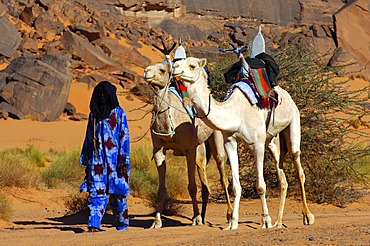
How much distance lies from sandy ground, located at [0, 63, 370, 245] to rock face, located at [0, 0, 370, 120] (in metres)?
12.6

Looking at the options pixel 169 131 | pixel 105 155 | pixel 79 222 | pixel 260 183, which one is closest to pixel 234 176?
pixel 260 183

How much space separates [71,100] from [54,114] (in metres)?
3.13

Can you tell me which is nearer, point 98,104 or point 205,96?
point 205,96

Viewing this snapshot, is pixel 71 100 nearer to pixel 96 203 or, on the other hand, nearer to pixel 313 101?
pixel 313 101

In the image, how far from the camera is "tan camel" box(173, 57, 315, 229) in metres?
9.41

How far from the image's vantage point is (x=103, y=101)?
34.3 ft

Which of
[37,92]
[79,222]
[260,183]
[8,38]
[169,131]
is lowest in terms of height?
[79,222]

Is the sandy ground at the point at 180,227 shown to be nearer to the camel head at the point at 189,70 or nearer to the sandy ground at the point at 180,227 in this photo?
the sandy ground at the point at 180,227

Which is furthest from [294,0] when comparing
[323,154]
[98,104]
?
[98,104]

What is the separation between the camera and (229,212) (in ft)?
38.7

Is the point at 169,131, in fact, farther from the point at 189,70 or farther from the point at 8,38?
the point at 8,38

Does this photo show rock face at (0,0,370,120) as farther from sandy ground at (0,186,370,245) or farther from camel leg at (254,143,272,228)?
camel leg at (254,143,272,228)

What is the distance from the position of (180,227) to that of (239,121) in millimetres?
1709

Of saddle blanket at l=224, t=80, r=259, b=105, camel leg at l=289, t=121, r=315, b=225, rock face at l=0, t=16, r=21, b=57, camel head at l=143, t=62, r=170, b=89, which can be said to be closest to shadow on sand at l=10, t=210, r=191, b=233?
camel leg at l=289, t=121, r=315, b=225
